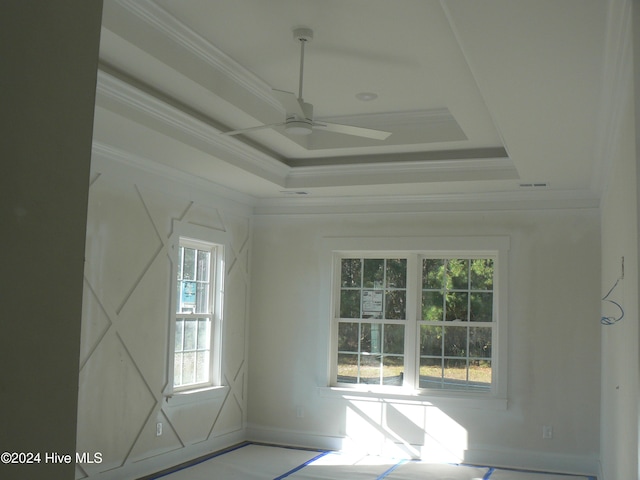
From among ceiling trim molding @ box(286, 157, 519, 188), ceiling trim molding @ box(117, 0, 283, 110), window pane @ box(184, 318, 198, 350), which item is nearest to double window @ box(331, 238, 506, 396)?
ceiling trim molding @ box(286, 157, 519, 188)

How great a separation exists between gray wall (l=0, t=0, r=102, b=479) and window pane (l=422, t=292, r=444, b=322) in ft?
21.8

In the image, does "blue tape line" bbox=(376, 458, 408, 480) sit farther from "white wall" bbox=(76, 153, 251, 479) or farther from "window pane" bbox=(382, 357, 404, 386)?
"white wall" bbox=(76, 153, 251, 479)

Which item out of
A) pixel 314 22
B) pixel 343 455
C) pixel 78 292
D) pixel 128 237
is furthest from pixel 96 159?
pixel 78 292

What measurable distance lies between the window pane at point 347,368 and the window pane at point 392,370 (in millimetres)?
340

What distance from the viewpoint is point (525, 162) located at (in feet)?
17.4

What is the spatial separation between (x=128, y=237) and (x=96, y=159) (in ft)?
2.53

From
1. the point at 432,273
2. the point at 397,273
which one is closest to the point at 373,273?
the point at 397,273

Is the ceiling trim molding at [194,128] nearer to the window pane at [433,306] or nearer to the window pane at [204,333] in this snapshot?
the window pane at [204,333]

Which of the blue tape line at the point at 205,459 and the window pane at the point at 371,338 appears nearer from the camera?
the blue tape line at the point at 205,459

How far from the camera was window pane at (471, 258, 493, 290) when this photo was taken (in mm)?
7000

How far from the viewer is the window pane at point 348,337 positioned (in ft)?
24.6

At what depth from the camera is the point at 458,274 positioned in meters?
7.12

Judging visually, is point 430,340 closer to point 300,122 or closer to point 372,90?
point 372,90

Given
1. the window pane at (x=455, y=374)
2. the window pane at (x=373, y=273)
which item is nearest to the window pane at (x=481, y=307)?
the window pane at (x=455, y=374)
